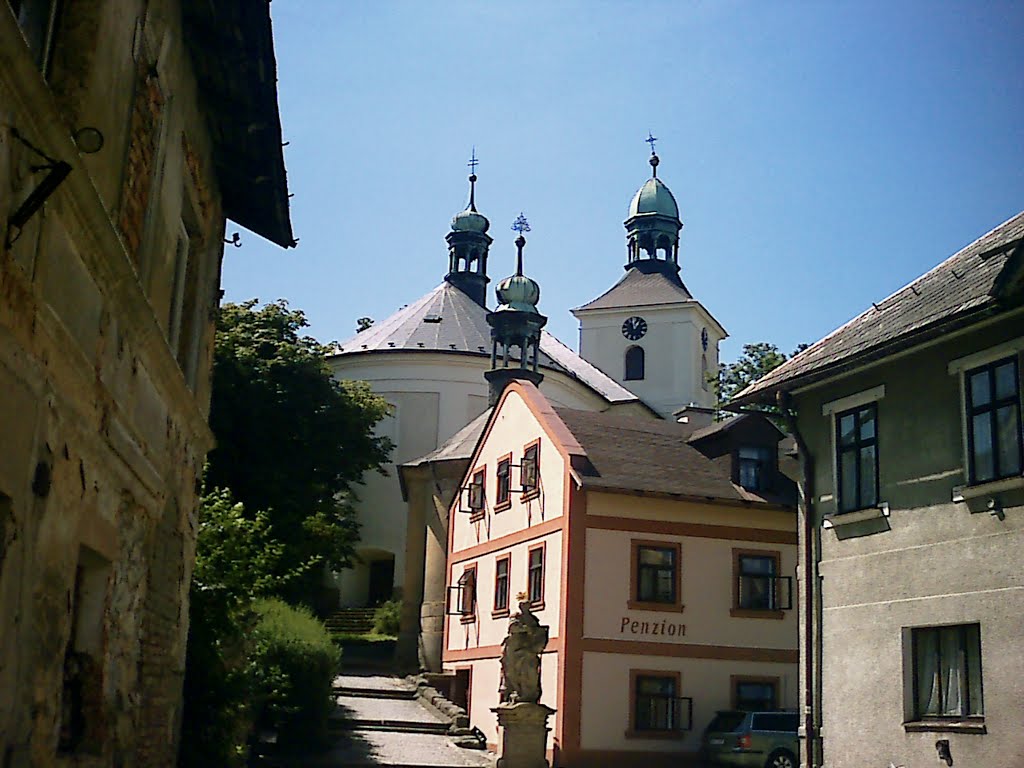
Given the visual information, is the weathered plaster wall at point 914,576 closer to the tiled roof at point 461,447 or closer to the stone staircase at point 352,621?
the tiled roof at point 461,447

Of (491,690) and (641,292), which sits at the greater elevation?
(641,292)

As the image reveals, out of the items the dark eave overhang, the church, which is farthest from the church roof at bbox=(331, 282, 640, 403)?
the dark eave overhang

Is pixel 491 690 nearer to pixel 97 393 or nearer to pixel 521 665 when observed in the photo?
pixel 521 665

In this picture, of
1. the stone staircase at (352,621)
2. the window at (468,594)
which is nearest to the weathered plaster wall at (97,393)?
the window at (468,594)

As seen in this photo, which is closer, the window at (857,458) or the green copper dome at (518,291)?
the window at (857,458)

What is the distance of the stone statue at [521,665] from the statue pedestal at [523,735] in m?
0.22

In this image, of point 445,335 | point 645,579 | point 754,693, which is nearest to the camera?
point 645,579

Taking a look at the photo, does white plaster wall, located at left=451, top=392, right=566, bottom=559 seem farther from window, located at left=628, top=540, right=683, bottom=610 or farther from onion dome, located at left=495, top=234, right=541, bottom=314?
onion dome, located at left=495, top=234, right=541, bottom=314

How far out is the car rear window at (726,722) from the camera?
26.7m

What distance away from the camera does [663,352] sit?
6956 centimetres

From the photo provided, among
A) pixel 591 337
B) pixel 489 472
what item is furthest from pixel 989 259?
pixel 591 337

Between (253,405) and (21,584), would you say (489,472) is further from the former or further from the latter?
(21,584)

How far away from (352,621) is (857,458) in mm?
35205

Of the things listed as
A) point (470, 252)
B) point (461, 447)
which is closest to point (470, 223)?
point (470, 252)
